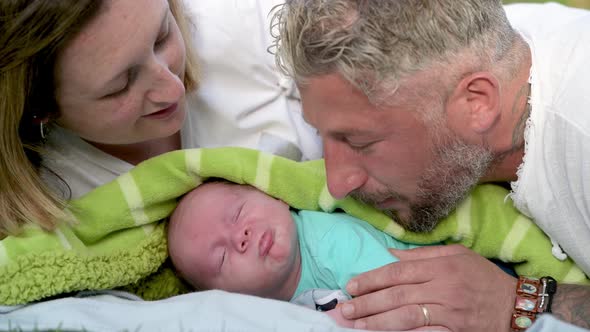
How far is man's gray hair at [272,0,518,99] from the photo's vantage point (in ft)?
7.98

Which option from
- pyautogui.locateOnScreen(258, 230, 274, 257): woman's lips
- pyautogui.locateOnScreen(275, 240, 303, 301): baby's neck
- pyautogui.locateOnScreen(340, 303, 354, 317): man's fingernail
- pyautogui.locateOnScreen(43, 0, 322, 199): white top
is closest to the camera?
pyautogui.locateOnScreen(340, 303, 354, 317): man's fingernail

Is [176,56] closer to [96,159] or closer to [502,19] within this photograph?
[96,159]

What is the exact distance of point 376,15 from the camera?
242cm

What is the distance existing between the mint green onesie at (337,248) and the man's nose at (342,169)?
27 cm

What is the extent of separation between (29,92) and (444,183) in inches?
53.6

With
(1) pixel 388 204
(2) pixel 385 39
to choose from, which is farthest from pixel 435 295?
(2) pixel 385 39

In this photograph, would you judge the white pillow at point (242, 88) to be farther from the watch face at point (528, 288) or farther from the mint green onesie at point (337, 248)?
the watch face at point (528, 288)

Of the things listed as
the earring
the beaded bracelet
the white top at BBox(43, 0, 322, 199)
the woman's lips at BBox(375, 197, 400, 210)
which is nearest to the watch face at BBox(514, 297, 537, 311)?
the beaded bracelet

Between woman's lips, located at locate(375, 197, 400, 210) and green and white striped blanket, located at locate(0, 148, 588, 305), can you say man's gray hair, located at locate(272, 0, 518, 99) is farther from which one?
green and white striped blanket, located at locate(0, 148, 588, 305)

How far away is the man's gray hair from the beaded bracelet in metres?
0.74

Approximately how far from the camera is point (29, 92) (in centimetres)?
257

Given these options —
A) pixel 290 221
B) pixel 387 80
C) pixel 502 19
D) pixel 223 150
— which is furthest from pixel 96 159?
pixel 502 19

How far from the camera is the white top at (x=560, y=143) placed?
2.49 meters

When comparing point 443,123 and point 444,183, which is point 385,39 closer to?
point 443,123
